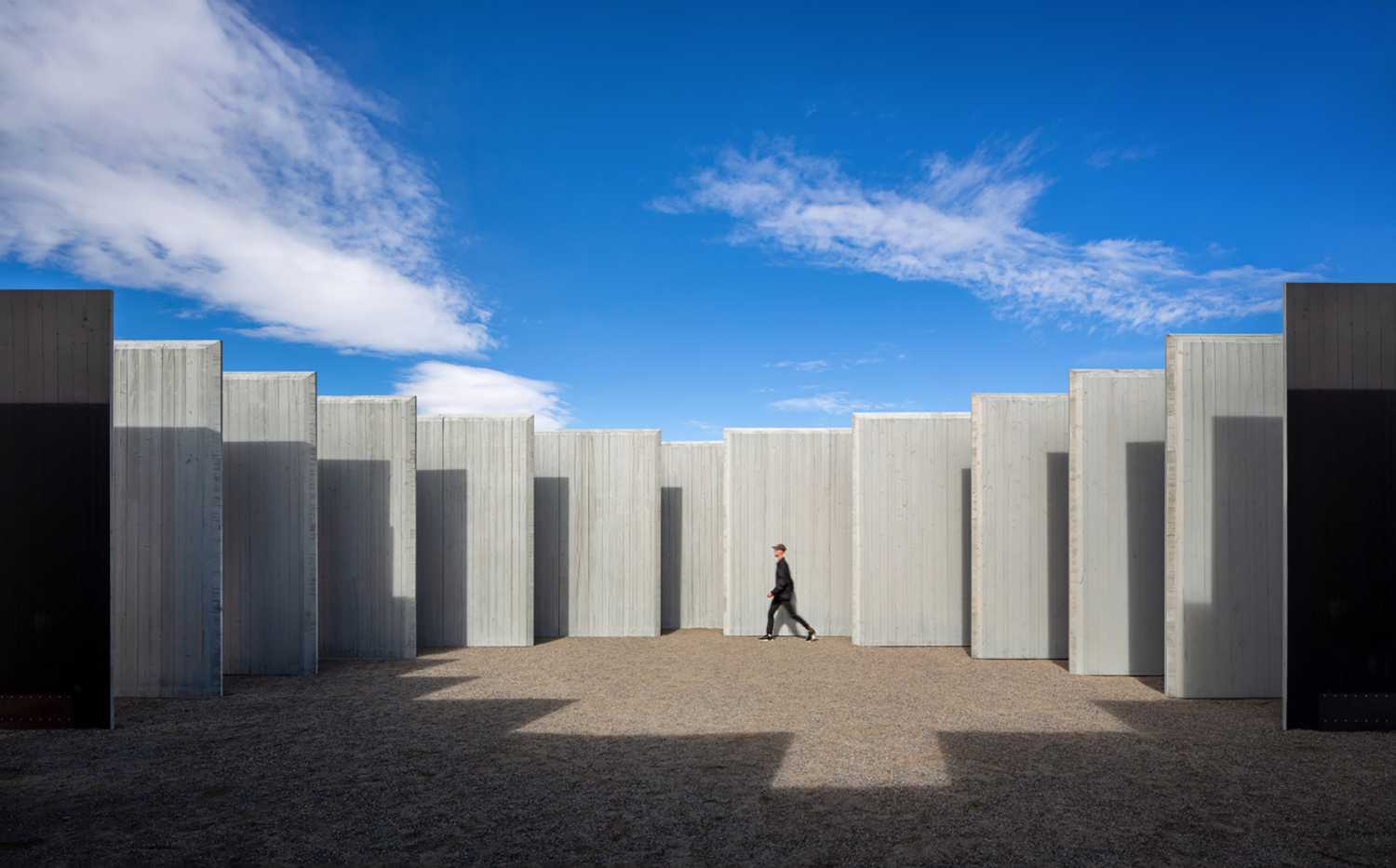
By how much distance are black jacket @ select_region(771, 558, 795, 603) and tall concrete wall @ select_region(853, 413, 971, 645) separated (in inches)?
44.7

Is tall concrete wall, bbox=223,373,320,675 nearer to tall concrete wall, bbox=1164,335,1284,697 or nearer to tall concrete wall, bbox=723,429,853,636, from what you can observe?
tall concrete wall, bbox=723,429,853,636

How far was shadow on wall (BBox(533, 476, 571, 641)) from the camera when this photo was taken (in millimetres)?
13633

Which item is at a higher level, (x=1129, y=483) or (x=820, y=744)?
(x=1129, y=483)

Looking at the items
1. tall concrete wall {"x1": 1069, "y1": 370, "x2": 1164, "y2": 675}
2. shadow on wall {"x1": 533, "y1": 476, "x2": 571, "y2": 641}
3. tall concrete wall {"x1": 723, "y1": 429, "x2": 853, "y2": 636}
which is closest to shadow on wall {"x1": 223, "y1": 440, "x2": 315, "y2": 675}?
shadow on wall {"x1": 533, "y1": 476, "x2": 571, "y2": 641}

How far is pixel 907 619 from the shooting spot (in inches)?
491

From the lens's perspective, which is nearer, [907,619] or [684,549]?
[907,619]

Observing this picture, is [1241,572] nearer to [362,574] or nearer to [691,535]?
[691,535]

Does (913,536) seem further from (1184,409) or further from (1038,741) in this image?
(1038,741)

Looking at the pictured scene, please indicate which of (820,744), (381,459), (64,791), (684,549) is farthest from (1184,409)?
(64,791)

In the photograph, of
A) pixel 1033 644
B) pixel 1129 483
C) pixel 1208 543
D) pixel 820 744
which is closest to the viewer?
pixel 820 744

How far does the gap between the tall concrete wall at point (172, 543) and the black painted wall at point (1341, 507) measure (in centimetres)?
1201

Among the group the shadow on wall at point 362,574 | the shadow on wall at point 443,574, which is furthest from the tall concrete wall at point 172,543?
the shadow on wall at point 443,574

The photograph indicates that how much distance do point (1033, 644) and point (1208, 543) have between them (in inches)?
121

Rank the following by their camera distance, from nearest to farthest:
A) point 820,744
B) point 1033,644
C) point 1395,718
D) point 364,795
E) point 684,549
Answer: point 364,795 → point 820,744 → point 1395,718 → point 1033,644 → point 684,549
